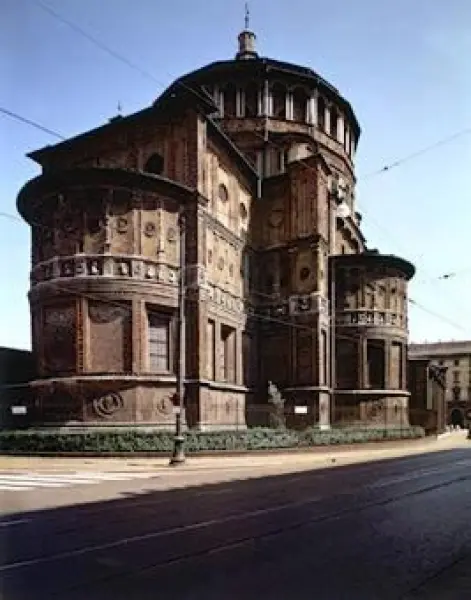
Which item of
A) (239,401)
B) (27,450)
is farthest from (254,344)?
(27,450)

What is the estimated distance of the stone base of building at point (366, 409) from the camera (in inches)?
1924

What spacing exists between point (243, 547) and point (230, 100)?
48392 millimetres

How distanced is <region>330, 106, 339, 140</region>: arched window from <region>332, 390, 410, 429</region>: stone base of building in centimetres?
2098

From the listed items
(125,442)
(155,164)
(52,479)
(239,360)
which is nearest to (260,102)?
(155,164)

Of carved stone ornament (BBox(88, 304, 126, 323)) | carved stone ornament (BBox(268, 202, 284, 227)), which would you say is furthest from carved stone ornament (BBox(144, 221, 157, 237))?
carved stone ornament (BBox(268, 202, 284, 227))

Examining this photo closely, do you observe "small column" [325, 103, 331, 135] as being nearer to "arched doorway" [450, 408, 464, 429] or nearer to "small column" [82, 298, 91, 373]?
"small column" [82, 298, 91, 373]

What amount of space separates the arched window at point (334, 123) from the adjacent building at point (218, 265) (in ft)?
0.46

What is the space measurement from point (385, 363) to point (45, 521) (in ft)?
133

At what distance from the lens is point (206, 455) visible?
103 feet

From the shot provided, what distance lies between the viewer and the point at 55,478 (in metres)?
22.5

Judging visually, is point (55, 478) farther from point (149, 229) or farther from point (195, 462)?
point (149, 229)

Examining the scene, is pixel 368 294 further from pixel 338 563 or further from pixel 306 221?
pixel 338 563

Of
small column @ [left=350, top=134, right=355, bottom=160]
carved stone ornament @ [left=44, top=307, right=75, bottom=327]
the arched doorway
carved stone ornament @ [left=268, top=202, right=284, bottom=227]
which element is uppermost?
small column @ [left=350, top=134, right=355, bottom=160]

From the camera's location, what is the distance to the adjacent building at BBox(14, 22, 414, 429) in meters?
34.3
